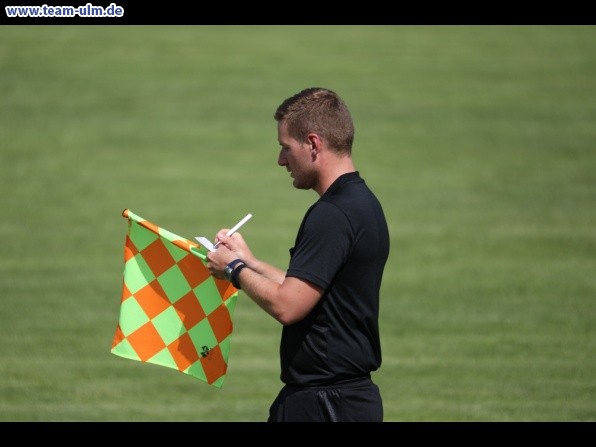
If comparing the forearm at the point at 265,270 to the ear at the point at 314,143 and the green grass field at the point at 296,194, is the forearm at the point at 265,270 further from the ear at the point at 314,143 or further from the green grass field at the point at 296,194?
the green grass field at the point at 296,194

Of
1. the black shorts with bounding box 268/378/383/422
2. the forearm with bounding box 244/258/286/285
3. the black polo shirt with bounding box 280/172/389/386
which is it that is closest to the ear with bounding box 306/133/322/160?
the black polo shirt with bounding box 280/172/389/386

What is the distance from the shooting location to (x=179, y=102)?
66.0 feet

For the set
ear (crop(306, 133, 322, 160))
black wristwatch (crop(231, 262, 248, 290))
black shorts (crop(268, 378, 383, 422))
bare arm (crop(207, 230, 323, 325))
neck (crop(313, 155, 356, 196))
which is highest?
ear (crop(306, 133, 322, 160))

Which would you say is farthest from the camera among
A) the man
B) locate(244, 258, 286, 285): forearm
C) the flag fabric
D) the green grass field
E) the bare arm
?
→ the green grass field

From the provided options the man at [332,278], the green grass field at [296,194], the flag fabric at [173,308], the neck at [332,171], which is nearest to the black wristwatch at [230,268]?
the man at [332,278]

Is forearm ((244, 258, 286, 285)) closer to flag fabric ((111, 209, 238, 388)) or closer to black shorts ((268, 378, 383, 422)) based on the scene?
black shorts ((268, 378, 383, 422))

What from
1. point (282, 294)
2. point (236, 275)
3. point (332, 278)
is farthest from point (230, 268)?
point (332, 278)

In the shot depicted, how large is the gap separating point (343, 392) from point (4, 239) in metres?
10.2

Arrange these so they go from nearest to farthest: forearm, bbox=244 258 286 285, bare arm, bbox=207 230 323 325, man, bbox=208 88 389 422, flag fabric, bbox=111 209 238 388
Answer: bare arm, bbox=207 230 323 325 → man, bbox=208 88 389 422 → forearm, bbox=244 258 286 285 → flag fabric, bbox=111 209 238 388

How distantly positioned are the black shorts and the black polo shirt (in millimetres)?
37

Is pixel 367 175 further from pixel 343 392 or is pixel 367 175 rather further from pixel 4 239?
pixel 343 392

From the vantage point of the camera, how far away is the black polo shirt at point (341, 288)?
4281 millimetres

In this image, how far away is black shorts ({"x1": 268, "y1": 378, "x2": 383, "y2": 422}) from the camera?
4449 millimetres

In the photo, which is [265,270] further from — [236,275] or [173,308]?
[173,308]
